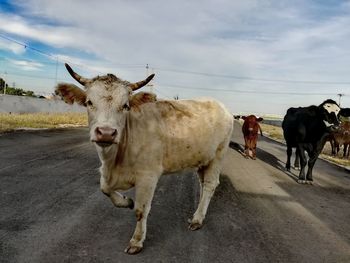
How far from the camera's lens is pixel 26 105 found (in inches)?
1110

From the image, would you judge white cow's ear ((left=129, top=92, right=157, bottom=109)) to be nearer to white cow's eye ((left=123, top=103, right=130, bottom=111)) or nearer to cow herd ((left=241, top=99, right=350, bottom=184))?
white cow's eye ((left=123, top=103, right=130, bottom=111))

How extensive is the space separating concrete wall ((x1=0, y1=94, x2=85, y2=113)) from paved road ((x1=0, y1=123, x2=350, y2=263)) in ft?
50.7

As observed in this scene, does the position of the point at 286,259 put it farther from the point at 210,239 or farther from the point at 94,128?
the point at 94,128

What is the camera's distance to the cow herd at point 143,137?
4.61 m

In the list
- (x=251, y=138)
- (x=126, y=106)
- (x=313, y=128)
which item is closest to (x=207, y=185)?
(x=126, y=106)

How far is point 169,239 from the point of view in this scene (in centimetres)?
533

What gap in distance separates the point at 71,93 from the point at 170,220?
98.2 inches

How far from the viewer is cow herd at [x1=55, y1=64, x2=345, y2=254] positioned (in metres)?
4.61

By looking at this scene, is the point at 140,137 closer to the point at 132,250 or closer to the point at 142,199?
the point at 142,199

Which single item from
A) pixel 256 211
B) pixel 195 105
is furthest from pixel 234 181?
pixel 195 105

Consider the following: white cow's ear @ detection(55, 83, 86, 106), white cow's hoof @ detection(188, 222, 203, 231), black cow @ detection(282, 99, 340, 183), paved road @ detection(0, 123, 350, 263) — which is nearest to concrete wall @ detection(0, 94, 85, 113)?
black cow @ detection(282, 99, 340, 183)

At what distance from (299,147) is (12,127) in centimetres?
1287

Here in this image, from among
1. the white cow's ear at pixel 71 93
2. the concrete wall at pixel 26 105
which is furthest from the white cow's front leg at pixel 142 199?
the concrete wall at pixel 26 105

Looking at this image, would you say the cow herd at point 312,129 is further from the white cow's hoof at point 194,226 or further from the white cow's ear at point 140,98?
the white cow's ear at point 140,98
